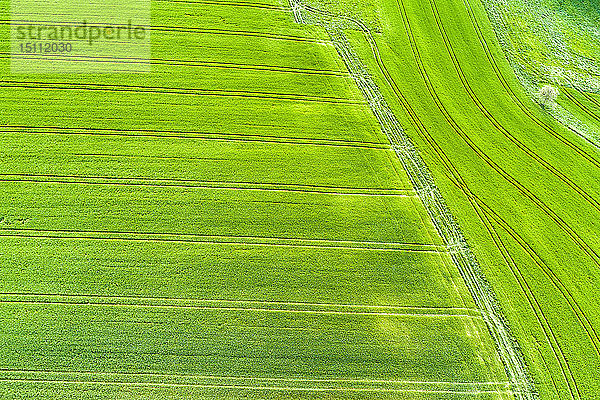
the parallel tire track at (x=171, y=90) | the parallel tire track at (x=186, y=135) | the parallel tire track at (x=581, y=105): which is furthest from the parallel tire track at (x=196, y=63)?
the parallel tire track at (x=581, y=105)

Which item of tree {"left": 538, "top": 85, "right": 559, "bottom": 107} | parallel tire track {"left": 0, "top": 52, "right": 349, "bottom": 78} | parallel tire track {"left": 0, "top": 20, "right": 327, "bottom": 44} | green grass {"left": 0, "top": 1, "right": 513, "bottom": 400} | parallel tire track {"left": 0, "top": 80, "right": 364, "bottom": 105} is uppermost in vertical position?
parallel tire track {"left": 0, "top": 20, "right": 327, "bottom": 44}

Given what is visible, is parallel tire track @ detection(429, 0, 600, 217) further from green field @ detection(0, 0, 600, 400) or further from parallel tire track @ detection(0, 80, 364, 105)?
parallel tire track @ detection(0, 80, 364, 105)

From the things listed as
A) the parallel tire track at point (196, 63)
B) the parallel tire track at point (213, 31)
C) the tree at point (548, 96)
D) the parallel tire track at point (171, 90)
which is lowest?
the parallel tire track at point (171, 90)

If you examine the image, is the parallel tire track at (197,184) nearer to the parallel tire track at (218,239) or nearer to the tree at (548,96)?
the parallel tire track at (218,239)

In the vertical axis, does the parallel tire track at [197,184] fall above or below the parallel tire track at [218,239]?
above

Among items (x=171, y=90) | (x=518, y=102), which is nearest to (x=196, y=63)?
(x=171, y=90)

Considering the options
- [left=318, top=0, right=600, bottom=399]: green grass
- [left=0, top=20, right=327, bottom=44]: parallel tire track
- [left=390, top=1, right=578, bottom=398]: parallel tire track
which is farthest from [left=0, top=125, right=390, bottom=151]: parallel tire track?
[left=0, top=20, right=327, bottom=44]: parallel tire track
